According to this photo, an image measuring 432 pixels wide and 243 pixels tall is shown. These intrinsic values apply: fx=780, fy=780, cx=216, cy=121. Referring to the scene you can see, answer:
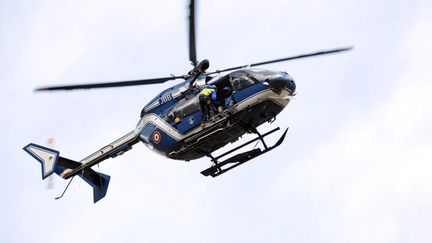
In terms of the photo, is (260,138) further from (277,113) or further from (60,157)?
(60,157)

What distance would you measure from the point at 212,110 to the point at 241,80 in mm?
1139

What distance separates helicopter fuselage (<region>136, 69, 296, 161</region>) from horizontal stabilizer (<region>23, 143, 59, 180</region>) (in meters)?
3.60

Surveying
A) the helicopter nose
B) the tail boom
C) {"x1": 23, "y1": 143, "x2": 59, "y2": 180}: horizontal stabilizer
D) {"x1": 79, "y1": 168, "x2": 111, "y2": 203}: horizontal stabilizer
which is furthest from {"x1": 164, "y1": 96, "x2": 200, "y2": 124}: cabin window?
{"x1": 23, "y1": 143, "x2": 59, "y2": 180}: horizontal stabilizer

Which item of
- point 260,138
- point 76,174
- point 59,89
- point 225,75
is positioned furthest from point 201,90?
point 76,174

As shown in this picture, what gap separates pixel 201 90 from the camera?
70.8 feet

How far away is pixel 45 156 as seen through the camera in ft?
82.4

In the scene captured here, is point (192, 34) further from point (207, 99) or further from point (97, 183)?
point (97, 183)

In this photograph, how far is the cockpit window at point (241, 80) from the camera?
68.8 feet

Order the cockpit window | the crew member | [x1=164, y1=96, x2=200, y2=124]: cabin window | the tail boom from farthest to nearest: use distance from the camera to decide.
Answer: the tail boom
[x1=164, y1=96, x2=200, y2=124]: cabin window
the crew member
the cockpit window

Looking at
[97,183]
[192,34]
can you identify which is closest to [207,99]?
[192,34]

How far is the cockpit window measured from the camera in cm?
2097

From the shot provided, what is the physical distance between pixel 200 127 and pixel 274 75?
248 cm

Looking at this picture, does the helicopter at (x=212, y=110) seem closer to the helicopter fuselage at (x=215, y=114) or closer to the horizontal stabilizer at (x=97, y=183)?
the helicopter fuselage at (x=215, y=114)

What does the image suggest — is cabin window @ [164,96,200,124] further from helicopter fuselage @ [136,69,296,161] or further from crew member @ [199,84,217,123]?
crew member @ [199,84,217,123]
